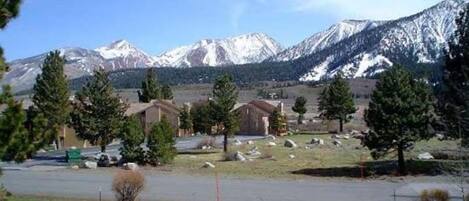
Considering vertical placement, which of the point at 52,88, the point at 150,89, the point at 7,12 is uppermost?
the point at 150,89

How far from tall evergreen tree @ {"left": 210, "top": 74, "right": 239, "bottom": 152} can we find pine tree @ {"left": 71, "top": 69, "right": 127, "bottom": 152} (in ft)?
31.3

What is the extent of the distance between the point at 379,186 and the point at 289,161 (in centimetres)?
1434

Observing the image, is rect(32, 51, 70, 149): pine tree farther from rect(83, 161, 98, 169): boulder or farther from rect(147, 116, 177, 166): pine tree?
rect(147, 116, 177, 166): pine tree

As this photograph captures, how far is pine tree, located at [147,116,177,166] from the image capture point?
4334 centimetres

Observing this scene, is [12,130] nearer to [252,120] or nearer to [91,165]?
[91,165]

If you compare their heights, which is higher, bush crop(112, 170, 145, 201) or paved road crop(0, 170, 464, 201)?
bush crop(112, 170, 145, 201)

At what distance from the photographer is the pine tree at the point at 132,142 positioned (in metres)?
43.7

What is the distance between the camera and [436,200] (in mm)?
19219

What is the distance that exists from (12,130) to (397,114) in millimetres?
24570

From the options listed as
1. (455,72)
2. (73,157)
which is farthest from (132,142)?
(455,72)

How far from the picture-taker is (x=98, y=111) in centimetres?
4850

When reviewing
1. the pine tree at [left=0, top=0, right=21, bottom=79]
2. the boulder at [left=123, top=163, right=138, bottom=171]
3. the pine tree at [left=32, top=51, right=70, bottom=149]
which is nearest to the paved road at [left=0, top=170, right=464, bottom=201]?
the boulder at [left=123, top=163, right=138, bottom=171]

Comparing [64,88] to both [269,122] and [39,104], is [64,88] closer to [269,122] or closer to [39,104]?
[39,104]

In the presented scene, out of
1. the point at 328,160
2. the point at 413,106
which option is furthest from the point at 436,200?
the point at 328,160
